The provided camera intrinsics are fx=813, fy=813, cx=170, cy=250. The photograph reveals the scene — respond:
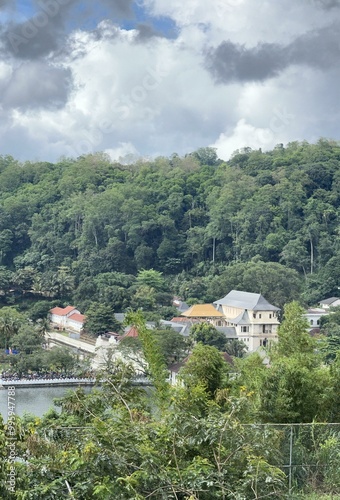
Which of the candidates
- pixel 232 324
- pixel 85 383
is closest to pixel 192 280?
pixel 232 324

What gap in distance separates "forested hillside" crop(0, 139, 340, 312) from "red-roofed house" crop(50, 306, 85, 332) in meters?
1.32

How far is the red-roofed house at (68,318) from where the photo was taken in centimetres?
3547

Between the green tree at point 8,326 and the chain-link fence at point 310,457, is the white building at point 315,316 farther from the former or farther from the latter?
the chain-link fence at point 310,457

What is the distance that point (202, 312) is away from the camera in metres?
37.7

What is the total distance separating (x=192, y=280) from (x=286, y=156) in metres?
19.0

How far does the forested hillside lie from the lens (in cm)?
4084

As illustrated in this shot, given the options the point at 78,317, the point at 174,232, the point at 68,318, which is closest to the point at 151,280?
the point at 68,318

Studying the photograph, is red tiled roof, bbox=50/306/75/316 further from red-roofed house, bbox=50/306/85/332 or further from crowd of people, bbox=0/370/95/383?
crowd of people, bbox=0/370/95/383

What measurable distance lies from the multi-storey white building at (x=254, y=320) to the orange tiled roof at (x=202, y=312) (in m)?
0.62

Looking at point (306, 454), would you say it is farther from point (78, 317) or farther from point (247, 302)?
point (247, 302)

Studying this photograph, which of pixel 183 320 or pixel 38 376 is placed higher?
pixel 183 320

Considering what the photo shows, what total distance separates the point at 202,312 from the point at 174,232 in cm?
1243

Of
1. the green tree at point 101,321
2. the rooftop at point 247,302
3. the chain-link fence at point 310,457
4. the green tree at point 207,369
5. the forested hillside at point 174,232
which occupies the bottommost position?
the chain-link fence at point 310,457
